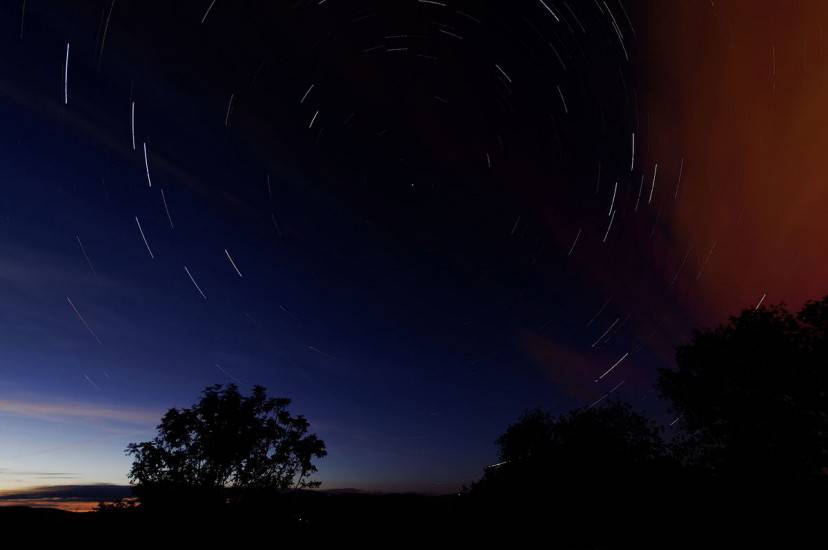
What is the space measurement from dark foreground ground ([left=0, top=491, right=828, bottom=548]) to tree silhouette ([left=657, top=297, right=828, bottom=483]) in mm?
9177

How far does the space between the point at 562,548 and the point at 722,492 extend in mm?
5397

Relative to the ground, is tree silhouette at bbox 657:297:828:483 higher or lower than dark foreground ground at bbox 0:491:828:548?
higher

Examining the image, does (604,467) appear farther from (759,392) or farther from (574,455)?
(759,392)

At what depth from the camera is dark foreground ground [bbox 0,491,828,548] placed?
11070 millimetres

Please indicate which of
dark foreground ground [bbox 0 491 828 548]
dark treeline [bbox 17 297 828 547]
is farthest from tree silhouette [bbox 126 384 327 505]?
dark foreground ground [bbox 0 491 828 548]

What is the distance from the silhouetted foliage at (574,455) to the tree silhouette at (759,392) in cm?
423

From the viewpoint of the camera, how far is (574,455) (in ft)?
63.6

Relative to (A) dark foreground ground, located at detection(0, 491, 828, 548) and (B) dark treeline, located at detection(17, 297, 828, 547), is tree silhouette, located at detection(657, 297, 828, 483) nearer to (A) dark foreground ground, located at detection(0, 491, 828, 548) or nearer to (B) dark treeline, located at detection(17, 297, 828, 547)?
(B) dark treeline, located at detection(17, 297, 828, 547)

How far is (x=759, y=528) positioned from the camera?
12.3 m

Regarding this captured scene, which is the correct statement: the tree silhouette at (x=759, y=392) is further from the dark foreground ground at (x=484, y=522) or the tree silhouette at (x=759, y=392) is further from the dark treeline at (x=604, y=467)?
the dark foreground ground at (x=484, y=522)

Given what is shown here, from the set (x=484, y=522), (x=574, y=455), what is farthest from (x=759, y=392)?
(x=484, y=522)

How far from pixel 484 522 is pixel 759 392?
64.6 feet

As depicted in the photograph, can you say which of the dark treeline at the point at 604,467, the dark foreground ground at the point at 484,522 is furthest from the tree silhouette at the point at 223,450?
the dark foreground ground at the point at 484,522

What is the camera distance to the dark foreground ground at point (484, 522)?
11.1 meters
